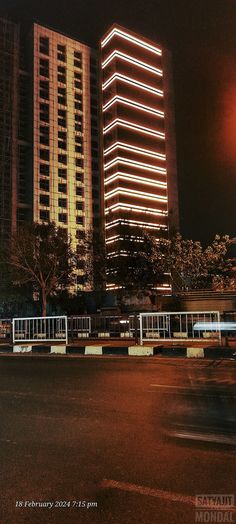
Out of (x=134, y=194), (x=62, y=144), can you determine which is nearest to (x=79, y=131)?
(x=62, y=144)

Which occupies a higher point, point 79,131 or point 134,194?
point 79,131

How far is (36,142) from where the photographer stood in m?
90.8

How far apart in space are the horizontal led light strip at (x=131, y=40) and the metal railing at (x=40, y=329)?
8662 centimetres

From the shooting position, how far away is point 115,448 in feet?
16.5

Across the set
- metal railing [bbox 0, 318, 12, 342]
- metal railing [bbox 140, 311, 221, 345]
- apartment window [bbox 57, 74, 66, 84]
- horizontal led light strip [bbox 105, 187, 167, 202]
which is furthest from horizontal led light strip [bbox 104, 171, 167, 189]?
metal railing [bbox 140, 311, 221, 345]

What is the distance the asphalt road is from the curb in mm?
3698

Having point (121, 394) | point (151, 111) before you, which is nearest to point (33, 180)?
point (151, 111)

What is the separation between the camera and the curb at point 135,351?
1327 centimetres

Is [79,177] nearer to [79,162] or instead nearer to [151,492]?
[79,162]

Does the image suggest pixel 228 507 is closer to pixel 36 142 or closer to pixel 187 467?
pixel 187 467

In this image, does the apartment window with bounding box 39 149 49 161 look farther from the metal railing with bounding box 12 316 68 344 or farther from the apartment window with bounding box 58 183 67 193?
the metal railing with bounding box 12 316 68 344

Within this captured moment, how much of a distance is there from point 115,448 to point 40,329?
1302 cm

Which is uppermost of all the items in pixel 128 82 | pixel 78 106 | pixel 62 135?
pixel 128 82

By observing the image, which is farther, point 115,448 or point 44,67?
point 44,67
